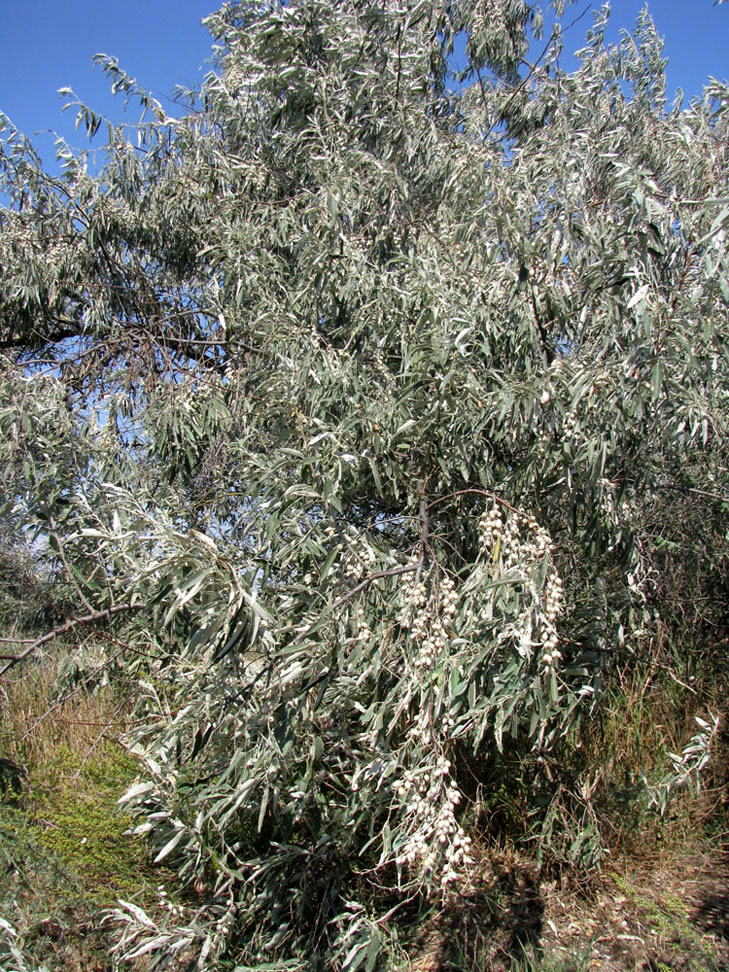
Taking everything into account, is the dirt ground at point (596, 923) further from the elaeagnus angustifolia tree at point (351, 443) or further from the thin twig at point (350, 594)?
the thin twig at point (350, 594)

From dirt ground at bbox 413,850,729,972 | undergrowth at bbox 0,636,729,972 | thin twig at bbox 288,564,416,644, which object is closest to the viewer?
thin twig at bbox 288,564,416,644

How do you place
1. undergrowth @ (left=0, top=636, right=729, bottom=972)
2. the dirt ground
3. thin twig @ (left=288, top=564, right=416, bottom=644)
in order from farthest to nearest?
undergrowth @ (left=0, top=636, right=729, bottom=972), the dirt ground, thin twig @ (left=288, top=564, right=416, bottom=644)

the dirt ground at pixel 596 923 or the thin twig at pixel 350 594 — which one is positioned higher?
the thin twig at pixel 350 594

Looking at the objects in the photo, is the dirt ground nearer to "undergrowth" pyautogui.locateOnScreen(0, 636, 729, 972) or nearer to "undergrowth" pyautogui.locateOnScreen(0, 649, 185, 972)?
"undergrowth" pyautogui.locateOnScreen(0, 636, 729, 972)

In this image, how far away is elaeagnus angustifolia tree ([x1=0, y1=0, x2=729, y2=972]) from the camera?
2154 mm

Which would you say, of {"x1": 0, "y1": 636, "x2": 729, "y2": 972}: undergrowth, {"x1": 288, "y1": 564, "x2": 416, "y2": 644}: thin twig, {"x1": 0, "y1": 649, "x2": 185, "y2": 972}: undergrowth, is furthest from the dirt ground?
{"x1": 288, "y1": 564, "x2": 416, "y2": 644}: thin twig

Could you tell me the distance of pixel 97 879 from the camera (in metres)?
2.97

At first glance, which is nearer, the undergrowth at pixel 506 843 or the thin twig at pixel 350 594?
the thin twig at pixel 350 594

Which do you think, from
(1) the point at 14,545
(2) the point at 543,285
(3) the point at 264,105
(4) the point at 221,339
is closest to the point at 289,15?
(3) the point at 264,105

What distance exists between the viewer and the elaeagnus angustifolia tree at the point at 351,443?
7.07 feet

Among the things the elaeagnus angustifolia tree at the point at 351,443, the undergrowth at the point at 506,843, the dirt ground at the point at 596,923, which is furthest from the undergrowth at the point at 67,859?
the dirt ground at the point at 596,923

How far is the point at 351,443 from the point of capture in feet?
8.90

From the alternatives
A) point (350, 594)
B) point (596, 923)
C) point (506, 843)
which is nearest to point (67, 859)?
point (506, 843)

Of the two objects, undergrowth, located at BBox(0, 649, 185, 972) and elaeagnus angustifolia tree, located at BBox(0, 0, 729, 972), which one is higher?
elaeagnus angustifolia tree, located at BBox(0, 0, 729, 972)
